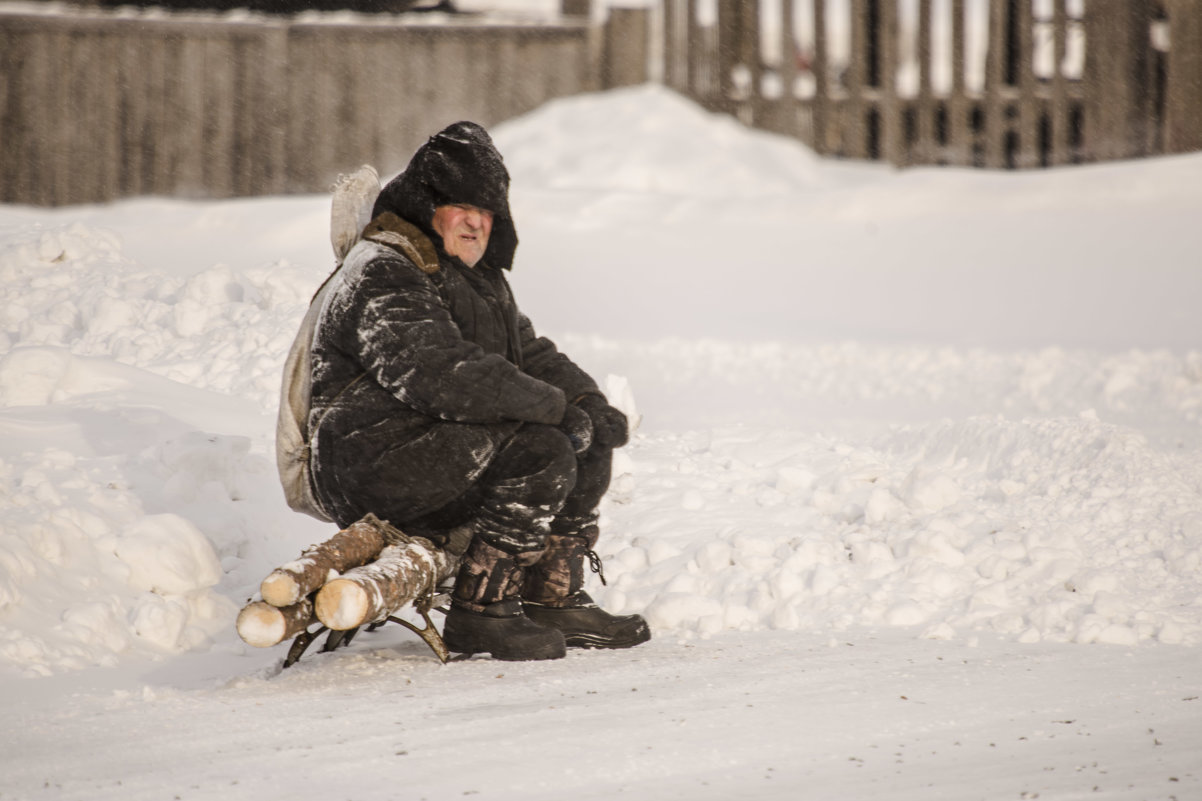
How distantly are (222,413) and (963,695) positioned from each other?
120 inches

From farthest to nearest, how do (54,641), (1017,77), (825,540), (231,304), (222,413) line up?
1. (1017,77)
2. (231,304)
3. (222,413)
4. (825,540)
5. (54,641)

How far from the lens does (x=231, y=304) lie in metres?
6.15

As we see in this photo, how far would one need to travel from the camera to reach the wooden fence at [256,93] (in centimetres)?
961

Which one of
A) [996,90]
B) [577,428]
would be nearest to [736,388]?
[996,90]

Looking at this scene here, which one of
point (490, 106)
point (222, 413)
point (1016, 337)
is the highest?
point (490, 106)

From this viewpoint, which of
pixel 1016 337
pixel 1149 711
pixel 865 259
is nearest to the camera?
pixel 1149 711

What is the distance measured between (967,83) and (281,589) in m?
7.33

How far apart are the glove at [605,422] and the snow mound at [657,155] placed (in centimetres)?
577

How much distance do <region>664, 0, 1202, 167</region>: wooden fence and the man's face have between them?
6.28 metres

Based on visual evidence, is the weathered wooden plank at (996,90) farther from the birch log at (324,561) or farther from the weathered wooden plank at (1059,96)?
the birch log at (324,561)

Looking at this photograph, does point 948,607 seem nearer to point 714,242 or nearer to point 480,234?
point 480,234

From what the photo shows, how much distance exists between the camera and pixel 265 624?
10.2 feet

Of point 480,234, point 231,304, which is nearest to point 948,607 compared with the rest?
point 480,234

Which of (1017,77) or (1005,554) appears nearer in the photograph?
(1005,554)
